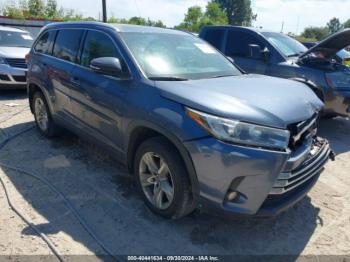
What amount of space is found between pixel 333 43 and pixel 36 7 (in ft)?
149

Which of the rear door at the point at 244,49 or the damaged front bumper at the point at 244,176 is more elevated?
the rear door at the point at 244,49

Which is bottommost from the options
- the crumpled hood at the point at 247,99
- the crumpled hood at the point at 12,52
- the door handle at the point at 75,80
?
the crumpled hood at the point at 12,52

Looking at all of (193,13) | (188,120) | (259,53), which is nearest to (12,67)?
(259,53)

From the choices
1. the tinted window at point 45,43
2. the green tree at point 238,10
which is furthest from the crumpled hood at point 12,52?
the green tree at point 238,10

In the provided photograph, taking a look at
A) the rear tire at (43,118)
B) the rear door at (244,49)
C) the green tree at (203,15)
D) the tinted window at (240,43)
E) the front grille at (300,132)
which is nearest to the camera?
the front grille at (300,132)

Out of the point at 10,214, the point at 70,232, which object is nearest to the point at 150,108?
the point at 70,232

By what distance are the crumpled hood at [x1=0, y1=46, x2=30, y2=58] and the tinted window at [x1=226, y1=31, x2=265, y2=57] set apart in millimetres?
5302

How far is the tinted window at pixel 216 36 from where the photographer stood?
7.16m

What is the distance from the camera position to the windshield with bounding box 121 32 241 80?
124 inches

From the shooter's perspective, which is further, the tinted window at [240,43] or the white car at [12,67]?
the white car at [12,67]

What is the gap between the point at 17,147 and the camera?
474cm

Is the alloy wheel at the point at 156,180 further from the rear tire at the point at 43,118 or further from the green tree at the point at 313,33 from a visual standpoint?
the green tree at the point at 313,33

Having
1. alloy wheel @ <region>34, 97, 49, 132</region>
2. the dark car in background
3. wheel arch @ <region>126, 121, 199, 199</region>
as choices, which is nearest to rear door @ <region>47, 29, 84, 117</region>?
alloy wheel @ <region>34, 97, 49, 132</region>

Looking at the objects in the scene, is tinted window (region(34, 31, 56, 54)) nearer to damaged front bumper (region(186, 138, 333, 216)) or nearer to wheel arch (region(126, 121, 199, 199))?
wheel arch (region(126, 121, 199, 199))
